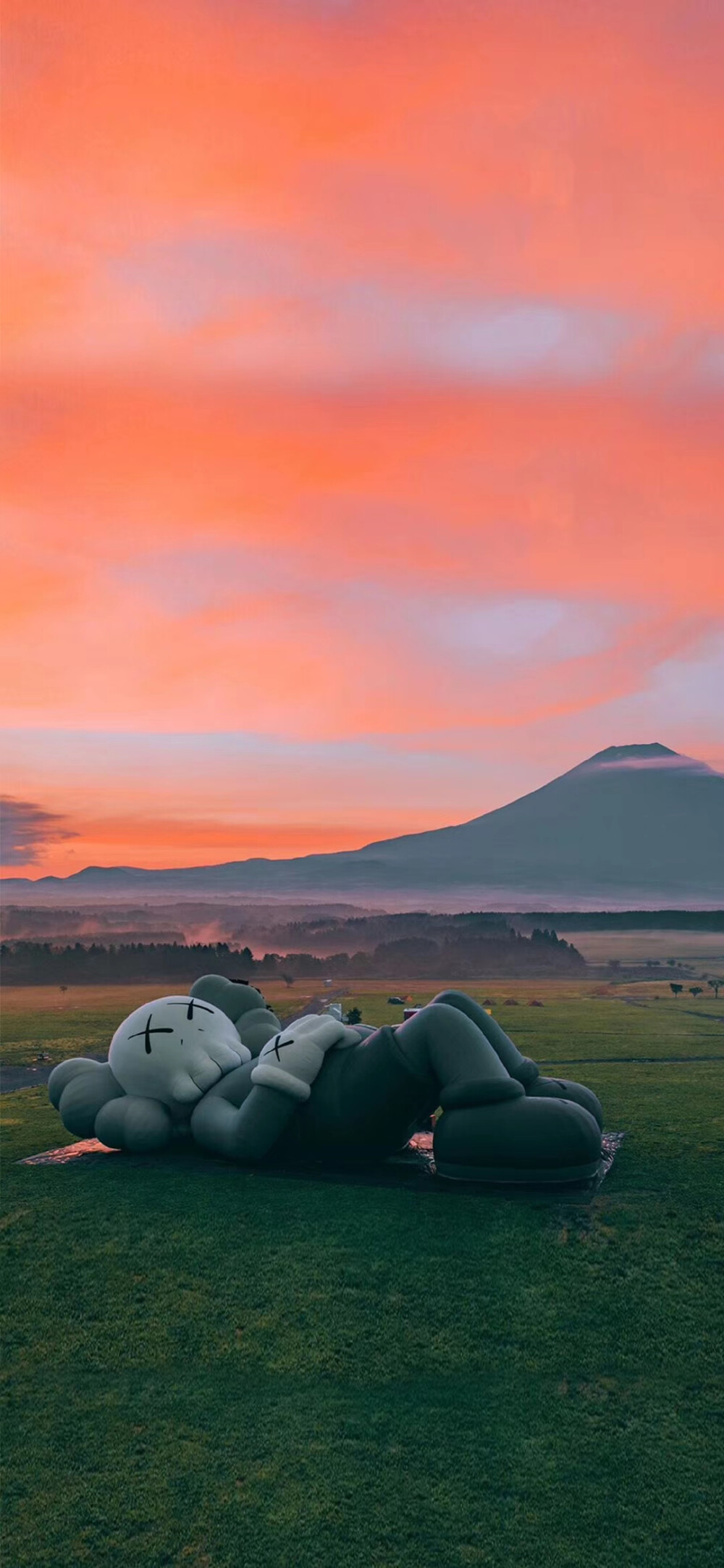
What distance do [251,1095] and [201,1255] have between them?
1.99 m

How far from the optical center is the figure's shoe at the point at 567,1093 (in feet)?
35.8

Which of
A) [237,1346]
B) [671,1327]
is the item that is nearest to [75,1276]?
[237,1346]

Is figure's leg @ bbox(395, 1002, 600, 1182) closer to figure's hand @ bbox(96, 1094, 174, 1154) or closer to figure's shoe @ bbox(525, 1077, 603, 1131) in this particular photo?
figure's shoe @ bbox(525, 1077, 603, 1131)

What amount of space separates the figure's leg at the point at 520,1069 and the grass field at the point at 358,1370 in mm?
708

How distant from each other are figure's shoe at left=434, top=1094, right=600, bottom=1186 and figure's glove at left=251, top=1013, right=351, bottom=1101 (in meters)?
1.34

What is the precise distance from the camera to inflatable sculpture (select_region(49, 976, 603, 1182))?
9.48 meters

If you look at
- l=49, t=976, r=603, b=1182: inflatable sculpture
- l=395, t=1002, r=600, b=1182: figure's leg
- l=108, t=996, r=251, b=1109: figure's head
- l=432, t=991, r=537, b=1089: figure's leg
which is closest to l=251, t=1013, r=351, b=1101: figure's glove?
l=49, t=976, r=603, b=1182: inflatable sculpture

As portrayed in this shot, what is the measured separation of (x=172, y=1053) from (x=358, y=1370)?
4.67 metres

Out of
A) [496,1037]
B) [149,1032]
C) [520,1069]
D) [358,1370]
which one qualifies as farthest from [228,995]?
[358,1370]

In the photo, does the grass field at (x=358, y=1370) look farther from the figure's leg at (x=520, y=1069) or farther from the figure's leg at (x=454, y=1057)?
the figure's leg at (x=454, y=1057)

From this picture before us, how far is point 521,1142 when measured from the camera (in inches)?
370

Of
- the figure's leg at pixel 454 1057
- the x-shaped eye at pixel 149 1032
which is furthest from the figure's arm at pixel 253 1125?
the figure's leg at pixel 454 1057

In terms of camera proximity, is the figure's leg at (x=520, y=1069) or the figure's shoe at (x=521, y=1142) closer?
the figure's shoe at (x=521, y=1142)

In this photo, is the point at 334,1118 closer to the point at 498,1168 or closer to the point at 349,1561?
the point at 498,1168
